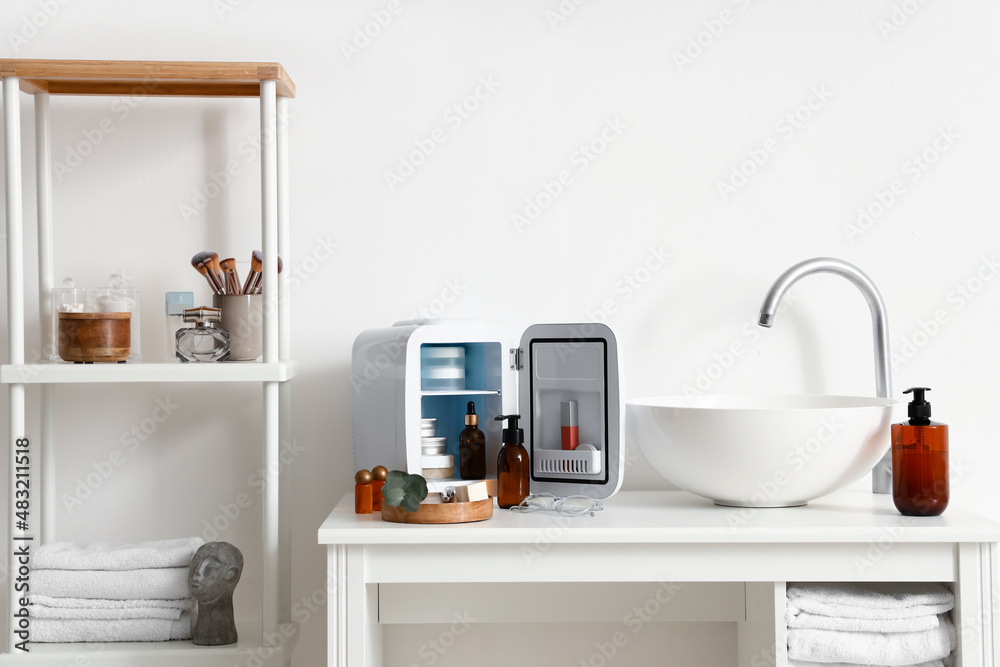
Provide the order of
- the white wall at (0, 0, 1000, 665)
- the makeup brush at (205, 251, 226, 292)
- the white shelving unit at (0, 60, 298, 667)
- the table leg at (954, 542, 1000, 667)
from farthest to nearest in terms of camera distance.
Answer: the white wall at (0, 0, 1000, 665) < the makeup brush at (205, 251, 226, 292) < the white shelving unit at (0, 60, 298, 667) < the table leg at (954, 542, 1000, 667)

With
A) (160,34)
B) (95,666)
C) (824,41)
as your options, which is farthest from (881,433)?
(160,34)

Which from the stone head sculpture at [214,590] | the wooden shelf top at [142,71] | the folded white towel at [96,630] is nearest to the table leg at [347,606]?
the stone head sculpture at [214,590]

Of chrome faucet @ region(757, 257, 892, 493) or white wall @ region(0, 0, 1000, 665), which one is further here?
white wall @ region(0, 0, 1000, 665)

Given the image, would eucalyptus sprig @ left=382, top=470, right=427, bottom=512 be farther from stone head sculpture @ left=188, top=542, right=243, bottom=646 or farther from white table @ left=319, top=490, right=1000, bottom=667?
A: stone head sculpture @ left=188, top=542, right=243, bottom=646

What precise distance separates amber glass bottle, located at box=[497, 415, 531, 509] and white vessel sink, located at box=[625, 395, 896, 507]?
0.20 m

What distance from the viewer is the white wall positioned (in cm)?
158

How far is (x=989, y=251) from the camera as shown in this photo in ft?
5.17

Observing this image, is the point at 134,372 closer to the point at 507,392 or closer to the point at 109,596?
the point at 109,596

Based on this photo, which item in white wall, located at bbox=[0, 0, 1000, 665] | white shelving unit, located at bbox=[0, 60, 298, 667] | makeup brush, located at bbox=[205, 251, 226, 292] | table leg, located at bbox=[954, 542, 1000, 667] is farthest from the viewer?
white wall, located at bbox=[0, 0, 1000, 665]

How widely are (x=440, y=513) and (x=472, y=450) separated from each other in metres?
0.20

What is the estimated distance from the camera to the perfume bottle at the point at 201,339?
1.39 meters

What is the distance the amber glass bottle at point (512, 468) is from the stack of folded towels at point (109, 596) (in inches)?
19.4

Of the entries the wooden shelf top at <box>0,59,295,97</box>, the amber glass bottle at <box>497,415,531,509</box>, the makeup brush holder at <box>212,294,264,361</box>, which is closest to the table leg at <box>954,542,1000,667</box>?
the amber glass bottle at <box>497,415,531,509</box>

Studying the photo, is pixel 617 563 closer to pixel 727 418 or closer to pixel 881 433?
pixel 727 418
